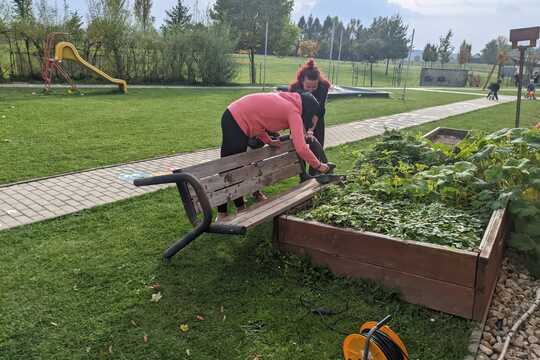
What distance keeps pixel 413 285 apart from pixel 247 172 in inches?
68.8

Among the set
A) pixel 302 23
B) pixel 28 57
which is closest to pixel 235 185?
pixel 28 57

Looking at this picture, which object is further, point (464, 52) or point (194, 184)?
point (464, 52)

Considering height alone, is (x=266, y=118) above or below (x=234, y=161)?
above

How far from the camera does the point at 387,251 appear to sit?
3.30 metres

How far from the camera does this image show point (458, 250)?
3.04m

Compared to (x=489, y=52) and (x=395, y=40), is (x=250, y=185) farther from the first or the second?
(x=489, y=52)

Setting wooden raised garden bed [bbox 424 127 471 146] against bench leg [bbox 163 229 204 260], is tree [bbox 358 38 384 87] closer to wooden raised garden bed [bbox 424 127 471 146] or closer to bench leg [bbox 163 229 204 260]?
wooden raised garden bed [bbox 424 127 471 146]

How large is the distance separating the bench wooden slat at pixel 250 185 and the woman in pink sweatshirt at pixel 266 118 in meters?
0.32

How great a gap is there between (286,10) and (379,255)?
1635 inches

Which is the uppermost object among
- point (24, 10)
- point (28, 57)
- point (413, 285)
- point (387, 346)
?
point (24, 10)

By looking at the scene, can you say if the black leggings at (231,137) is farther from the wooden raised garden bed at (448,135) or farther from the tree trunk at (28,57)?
the tree trunk at (28,57)

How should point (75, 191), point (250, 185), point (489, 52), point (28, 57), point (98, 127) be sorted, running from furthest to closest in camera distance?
1. point (489, 52)
2. point (28, 57)
3. point (98, 127)
4. point (75, 191)
5. point (250, 185)

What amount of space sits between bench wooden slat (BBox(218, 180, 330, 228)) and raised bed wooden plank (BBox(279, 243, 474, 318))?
47 centimetres

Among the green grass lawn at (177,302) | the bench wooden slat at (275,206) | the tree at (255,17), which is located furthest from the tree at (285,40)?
the green grass lawn at (177,302)
